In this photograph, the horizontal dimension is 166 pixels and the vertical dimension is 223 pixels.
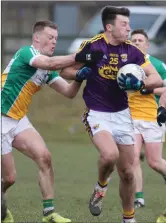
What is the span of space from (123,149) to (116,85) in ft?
2.18

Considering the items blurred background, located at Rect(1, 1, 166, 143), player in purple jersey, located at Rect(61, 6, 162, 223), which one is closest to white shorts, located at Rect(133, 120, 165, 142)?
A: player in purple jersey, located at Rect(61, 6, 162, 223)

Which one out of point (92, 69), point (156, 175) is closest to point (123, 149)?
point (92, 69)

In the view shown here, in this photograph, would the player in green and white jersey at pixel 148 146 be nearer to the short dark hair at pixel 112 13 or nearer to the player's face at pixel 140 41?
the player's face at pixel 140 41

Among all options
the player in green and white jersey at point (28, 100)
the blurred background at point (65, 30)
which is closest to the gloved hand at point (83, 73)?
the player in green and white jersey at point (28, 100)

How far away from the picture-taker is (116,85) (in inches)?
368

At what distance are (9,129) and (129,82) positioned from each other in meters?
1.34

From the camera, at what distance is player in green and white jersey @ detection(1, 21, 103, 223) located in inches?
360

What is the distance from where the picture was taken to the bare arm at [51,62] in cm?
903

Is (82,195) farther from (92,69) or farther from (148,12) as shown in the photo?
(148,12)

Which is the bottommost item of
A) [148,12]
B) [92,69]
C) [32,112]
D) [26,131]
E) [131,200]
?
[32,112]

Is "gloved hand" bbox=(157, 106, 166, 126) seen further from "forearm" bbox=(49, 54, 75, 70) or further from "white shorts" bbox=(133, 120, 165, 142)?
"white shorts" bbox=(133, 120, 165, 142)

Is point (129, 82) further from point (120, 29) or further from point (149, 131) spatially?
point (149, 131)

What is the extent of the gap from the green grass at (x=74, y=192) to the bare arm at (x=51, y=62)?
1693mm

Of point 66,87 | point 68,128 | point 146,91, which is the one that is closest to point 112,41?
point 66,87
